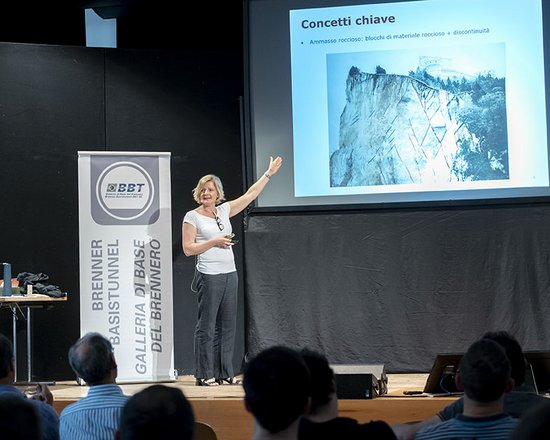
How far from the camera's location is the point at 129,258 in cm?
669

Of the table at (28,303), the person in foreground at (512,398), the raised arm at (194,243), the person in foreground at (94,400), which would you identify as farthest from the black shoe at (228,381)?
the person in foreground at (512,398)

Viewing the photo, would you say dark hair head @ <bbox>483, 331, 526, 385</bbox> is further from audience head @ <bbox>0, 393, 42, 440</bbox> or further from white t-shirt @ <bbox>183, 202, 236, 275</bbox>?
white t-shirt @ <bbox>183, 202, 236, 275</bbox>

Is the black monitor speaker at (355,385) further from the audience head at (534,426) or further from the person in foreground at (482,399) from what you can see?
the audience head at (534,426)

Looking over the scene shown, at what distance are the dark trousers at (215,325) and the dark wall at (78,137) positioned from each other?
2.38 feet

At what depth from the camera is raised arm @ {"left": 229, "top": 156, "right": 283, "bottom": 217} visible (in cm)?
667

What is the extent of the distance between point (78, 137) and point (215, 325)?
181 centimetres

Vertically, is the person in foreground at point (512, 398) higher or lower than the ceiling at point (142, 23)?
lower

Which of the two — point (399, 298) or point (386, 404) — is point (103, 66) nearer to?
point (399, 298)

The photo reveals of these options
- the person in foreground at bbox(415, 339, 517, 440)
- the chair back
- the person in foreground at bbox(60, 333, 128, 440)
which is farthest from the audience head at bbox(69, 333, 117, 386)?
the person in foreground at bbox(415, 339, 517, 440)

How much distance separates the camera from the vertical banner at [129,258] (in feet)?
21.7

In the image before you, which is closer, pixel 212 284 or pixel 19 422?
pixel 19 422

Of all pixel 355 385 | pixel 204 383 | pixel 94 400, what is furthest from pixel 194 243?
pixel 94 400

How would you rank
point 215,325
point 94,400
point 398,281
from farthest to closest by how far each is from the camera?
point 398,281, point 215,325, point 94,400

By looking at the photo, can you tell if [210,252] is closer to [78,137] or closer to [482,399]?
[78,137]
